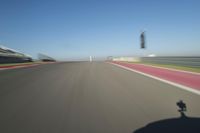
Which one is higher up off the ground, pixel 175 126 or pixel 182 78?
pixel 175 126

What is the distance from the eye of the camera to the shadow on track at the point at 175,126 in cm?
381

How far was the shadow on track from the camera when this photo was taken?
3.81 meters

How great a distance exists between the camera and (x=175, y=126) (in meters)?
4.04

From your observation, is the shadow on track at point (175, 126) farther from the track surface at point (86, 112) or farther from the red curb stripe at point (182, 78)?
the red curb stripe at point (182, 78)

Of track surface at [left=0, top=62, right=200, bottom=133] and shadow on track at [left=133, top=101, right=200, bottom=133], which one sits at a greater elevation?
track surface at [left=0, top=62, right=200, bottom=133]

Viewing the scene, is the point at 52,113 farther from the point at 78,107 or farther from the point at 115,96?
the point at 115,96

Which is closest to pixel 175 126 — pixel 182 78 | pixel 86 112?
pixel 86 112

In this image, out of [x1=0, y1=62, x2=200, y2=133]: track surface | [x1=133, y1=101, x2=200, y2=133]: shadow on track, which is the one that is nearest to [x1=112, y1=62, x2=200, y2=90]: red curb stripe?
[x1=0, y1=62, x2=200, y2=133]: track surface

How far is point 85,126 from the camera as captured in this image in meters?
4.11

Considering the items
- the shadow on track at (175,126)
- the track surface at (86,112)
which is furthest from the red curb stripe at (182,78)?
the shadow on track at (175,126)

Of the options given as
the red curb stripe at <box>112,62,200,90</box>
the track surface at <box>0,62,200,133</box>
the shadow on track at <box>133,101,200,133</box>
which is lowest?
the red curb stripe at <box>112,62,200,90</box>

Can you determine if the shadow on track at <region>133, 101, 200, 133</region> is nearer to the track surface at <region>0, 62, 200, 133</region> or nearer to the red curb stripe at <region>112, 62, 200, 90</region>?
the track surface at <region>0, 62, 200, 133</region>

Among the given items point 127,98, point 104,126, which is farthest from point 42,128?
point 127,98

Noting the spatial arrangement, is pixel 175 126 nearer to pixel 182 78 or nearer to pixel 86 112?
pixel 86 112
